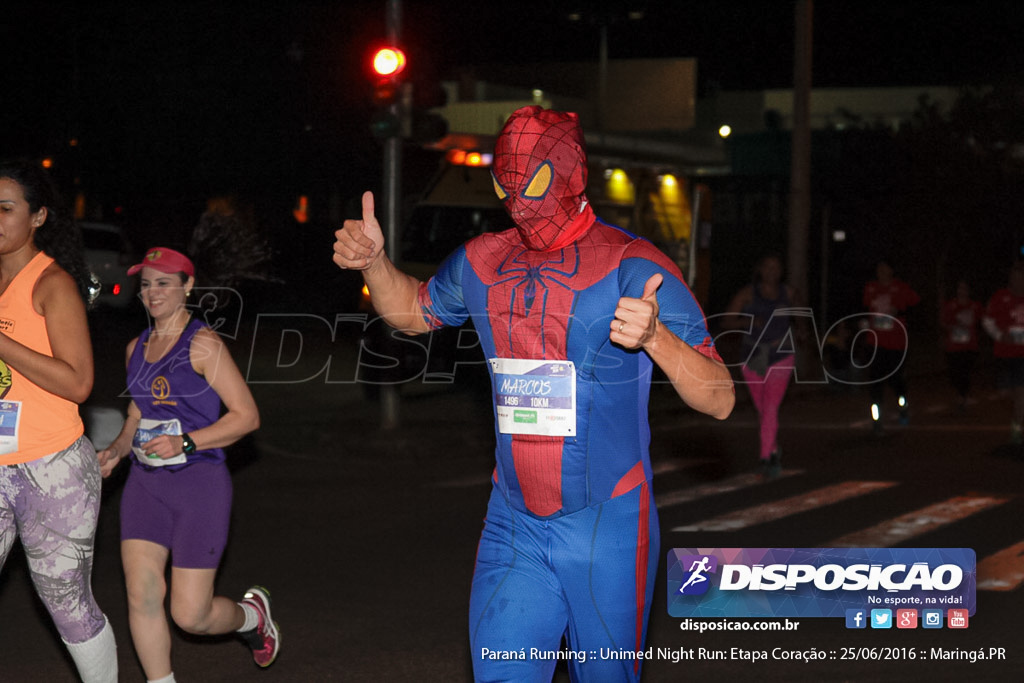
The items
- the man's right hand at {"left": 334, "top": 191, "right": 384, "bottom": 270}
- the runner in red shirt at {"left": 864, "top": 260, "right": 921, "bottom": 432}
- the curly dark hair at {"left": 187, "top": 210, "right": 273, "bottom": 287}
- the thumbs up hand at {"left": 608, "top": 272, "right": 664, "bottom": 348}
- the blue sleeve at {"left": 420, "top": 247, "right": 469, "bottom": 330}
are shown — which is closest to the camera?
the thumbs up hand at {"left": 608, "top": 272, "right": 664, "bottom": 348}

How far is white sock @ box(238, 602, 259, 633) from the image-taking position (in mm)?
5590

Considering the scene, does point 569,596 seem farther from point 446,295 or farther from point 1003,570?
point 1003,570

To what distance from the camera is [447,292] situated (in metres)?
3.94

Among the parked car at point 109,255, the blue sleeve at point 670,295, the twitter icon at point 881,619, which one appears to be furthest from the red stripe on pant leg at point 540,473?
the parked car at point 109,255

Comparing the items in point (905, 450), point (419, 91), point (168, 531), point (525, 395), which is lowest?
point (905, 450)

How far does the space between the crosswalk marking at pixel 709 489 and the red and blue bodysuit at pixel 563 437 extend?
6.14m

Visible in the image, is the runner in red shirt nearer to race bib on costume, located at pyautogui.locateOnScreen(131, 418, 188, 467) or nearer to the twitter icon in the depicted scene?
the twitter icon

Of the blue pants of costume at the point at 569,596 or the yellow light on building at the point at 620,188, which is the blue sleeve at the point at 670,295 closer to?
the blue pants of costume at the point at 569,596

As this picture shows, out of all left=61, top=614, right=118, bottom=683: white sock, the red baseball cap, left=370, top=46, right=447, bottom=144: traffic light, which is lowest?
left=61, top=614, right=118, bottom=683: white sock

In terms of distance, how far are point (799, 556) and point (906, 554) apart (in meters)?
0.61

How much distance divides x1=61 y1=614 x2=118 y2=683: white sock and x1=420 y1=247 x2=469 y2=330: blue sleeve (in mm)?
1680

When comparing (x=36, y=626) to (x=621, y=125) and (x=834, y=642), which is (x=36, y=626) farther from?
(x=621, y=125)

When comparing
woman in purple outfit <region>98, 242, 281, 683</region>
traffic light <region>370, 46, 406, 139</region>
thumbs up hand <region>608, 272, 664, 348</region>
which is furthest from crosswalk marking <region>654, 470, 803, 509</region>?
thumbs up hand <region>608, 272, 664, 348</region>

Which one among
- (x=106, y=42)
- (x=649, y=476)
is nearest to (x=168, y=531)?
(x=649, y=476)
